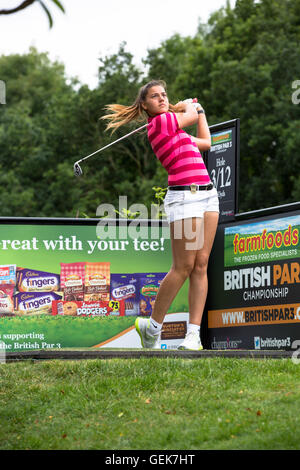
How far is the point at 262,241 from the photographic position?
280 inches

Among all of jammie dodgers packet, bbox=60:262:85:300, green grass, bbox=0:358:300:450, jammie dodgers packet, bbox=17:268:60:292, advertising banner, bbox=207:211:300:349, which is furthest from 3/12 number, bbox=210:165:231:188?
green grass, bbox=0:358:300:450

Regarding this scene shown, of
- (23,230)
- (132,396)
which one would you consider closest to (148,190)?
(23,230)

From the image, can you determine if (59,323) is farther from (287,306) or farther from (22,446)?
(22,446)

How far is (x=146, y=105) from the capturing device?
6.63 meters

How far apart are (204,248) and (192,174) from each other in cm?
59

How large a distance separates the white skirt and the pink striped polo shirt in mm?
105

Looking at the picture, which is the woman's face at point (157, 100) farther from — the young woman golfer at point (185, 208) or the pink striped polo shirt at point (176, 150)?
the pink striped polo shirt at point (176, 150)

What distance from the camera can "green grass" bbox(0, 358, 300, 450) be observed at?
14.0 feet

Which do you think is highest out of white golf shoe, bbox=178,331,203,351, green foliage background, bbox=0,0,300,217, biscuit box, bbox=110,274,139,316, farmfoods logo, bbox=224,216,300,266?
green foliage background, bbox=0,0,300,217

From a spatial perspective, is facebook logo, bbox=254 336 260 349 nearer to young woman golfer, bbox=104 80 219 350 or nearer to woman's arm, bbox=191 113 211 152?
young woman golfer, bbox=104 80 219 350

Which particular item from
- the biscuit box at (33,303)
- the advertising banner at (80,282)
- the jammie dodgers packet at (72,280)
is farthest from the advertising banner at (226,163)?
the biscuit box at (33,303)

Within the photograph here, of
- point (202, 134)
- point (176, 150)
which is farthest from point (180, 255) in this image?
point (202, 134)

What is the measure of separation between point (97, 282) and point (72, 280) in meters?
0.24

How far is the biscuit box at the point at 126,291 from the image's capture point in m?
7.82
